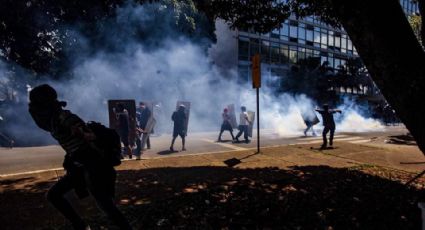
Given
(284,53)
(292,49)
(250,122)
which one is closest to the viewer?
Result: (250,122)

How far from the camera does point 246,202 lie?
4.29 metres

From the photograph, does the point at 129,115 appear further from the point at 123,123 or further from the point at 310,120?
the point at 310,120

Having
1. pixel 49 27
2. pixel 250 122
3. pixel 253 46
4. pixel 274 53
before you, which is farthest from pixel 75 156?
pixel 274 53

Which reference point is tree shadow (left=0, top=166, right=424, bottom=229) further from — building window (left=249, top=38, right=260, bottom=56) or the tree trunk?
building window (left=249, top=38, right=260, bottom=56)

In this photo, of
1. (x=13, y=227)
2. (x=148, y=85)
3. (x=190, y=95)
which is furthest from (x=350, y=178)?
(x=190, y=95)

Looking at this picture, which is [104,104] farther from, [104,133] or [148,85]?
[104,133]

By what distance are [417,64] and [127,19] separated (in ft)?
48.2

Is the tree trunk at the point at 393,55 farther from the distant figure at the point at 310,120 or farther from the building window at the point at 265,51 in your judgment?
the building window at the point at 265,51

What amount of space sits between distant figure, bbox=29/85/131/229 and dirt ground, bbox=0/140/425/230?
73cm

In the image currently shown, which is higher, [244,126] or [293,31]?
[293,31]

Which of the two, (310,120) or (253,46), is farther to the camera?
(253,46)

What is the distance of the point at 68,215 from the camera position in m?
3.13

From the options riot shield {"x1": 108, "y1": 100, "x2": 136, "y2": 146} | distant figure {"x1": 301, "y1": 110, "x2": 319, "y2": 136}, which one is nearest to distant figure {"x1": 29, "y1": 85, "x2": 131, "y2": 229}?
riot shield {"x1": 108, "y1": 100, "x2": 136, "y2": 146}

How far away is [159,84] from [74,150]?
59.3ft
